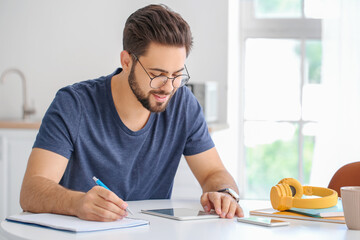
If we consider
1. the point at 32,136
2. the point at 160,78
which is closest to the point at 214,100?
the point at 32,136

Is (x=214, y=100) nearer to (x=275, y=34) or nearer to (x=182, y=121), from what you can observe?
(x=275, y=34)

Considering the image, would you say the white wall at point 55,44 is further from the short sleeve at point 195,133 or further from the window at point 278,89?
the short sleeve at point 195,133

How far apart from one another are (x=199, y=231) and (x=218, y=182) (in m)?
0.60

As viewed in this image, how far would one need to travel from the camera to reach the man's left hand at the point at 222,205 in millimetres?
1423

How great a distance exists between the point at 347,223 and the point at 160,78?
737 mm

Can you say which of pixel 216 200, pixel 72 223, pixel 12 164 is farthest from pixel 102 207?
pixel 12 164

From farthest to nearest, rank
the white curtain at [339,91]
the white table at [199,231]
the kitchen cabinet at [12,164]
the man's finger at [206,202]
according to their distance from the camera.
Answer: the white curtain at [339,91] < the kitchen cabinet at [12,164] < the man's finger at [206,202] < the white table at [199,231]

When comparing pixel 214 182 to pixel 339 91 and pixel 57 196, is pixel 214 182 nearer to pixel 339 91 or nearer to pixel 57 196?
pixel 57 196

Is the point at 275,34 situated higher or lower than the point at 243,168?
higher

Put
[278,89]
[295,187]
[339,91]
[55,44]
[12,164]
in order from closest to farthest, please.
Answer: [295,187], [12,164], [339,91], [55,44], [278,89]

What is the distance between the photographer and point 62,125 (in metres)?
1.69

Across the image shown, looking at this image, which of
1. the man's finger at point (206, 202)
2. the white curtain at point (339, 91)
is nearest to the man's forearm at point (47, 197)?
the man's finger at point (206, 202)

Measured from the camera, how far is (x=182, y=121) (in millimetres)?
1965

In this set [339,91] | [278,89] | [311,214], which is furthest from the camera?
[278,89]
